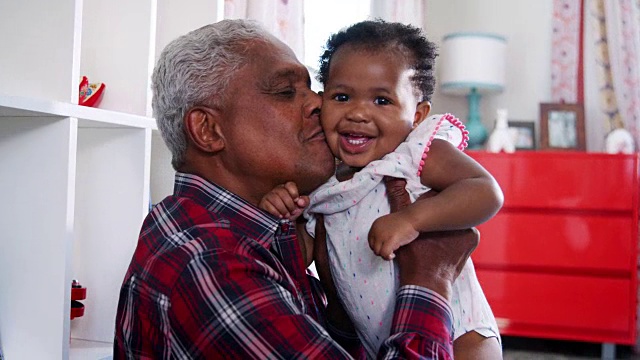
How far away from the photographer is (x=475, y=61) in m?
4.35

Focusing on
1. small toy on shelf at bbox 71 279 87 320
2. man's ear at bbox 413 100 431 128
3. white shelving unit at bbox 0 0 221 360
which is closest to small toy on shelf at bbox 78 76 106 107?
white shelving unit at bbox 0 0 221 360

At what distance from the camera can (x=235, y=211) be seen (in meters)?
1.17

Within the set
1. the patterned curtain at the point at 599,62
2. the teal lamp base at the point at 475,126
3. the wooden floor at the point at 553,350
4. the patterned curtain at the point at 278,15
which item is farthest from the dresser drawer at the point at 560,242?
the patterned curtain at the point at 278,15

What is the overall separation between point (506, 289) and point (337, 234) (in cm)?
286

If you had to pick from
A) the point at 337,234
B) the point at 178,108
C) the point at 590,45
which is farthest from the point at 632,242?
the point at 178,108

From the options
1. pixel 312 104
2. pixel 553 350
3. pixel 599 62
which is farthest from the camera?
pixel 599 62

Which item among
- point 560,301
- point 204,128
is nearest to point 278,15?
point 204,128

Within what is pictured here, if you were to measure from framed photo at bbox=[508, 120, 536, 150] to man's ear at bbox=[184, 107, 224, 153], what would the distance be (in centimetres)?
354

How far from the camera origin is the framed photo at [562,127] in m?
4.47

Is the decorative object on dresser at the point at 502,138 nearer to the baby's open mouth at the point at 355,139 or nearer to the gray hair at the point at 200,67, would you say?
the baby's open mouth at the point at 355,139

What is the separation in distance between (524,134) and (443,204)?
3547 millimetres

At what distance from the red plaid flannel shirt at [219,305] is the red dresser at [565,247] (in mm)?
2993

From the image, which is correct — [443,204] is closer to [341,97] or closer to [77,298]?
[341,97]

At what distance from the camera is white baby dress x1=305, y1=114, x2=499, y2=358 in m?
1.27
